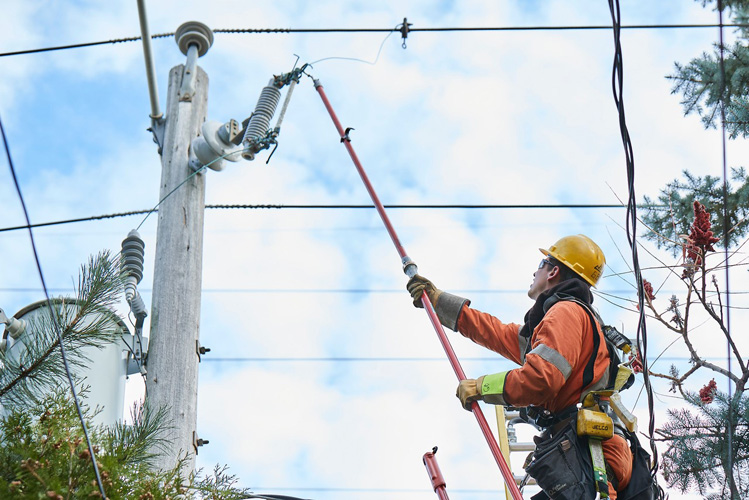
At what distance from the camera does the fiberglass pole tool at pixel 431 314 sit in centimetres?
374

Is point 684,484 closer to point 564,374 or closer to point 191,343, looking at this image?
point 564,374

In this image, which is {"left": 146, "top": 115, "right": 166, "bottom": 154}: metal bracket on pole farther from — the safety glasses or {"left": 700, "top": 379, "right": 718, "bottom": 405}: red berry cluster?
{"left": 700, "top": 379, "right": 718, "bottom": 405}: red berry cluster

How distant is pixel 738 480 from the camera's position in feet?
15.3

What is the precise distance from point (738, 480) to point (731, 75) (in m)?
3.42

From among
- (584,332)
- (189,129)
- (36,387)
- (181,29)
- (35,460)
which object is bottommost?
(35,460)

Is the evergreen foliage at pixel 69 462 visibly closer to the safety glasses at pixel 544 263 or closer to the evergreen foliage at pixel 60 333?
the evergreen foliage at pixel 60 333

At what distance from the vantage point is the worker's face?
16.1ft

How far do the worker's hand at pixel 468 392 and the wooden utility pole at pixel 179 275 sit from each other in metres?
1.31

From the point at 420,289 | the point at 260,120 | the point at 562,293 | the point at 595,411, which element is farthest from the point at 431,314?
the point at 260,120

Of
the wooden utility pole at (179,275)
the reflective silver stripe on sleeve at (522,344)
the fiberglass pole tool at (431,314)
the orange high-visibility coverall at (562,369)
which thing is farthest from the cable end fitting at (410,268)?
the wooden utility pole at (179,275)

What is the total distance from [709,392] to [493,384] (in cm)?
192

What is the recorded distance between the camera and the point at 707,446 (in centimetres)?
488

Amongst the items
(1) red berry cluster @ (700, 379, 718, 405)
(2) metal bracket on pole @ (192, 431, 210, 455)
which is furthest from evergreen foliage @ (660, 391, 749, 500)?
(2) metal bracket on pole @ (192, 431, 210, 455)

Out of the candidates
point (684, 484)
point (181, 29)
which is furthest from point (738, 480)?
point (181, 29)
